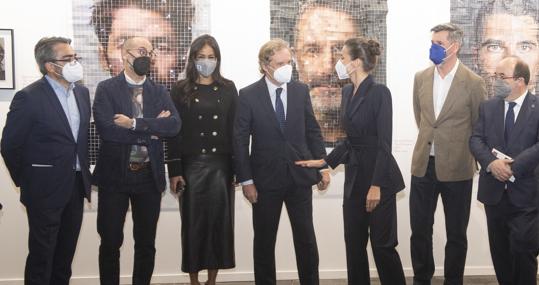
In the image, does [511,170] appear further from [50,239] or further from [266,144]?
[50,239]

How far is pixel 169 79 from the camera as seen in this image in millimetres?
4375

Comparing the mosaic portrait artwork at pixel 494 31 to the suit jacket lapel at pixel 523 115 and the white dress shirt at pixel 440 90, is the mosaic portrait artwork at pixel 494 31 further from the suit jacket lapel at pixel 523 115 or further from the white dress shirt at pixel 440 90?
the suit jacket lapel at pixel 523 115

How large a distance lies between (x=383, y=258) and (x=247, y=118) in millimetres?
1206

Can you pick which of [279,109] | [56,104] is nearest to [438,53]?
[279,109]

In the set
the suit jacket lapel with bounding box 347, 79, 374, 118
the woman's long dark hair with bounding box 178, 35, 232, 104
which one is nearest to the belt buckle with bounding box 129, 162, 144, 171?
the woman's long dark hair with bounding box 178, 35, 232, 104

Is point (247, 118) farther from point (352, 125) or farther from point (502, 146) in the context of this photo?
point (502, 146)

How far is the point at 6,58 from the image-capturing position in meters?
4.20

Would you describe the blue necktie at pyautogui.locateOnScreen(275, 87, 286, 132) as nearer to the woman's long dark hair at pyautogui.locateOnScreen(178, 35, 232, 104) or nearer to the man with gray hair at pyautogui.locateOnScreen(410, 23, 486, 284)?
the woman's long dark hair at pyautogui.locateOnScreen(178, 35, 232, 104)

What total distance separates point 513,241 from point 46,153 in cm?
291

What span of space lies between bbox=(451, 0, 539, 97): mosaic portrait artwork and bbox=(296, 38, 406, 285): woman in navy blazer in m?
1.69

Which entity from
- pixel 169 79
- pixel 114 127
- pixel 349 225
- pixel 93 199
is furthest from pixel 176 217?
pixel 349 225

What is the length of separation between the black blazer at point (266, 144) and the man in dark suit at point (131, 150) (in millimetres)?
432

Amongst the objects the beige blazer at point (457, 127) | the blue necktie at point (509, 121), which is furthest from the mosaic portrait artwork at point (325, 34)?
the blue necktie at point (509, 121)

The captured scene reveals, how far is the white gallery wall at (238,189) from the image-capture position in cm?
425
